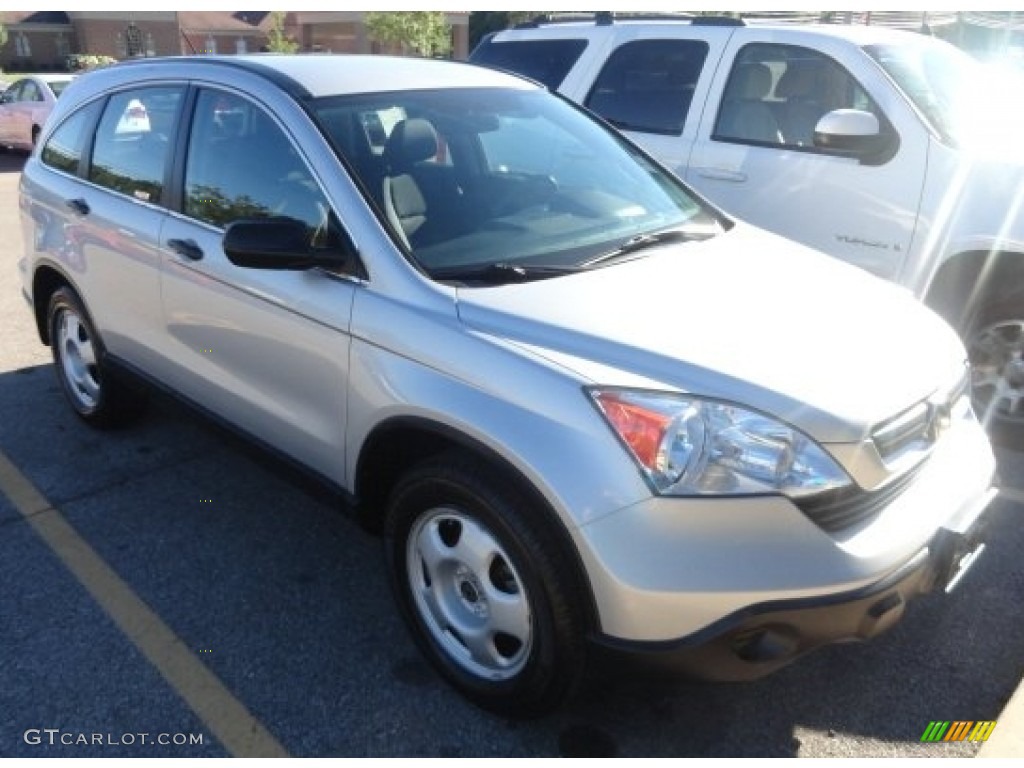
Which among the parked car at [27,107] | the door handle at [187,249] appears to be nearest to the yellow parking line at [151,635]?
the door handle at [187,249]

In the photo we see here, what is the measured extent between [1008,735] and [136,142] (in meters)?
3.95

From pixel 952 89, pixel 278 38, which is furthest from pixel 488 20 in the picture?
pixel 952 89

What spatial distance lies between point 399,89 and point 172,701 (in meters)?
2.22

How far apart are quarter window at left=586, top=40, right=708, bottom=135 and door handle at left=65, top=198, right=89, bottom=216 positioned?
3.03 metres

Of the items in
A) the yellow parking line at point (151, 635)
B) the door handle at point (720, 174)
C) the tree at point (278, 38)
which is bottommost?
the tree at point (278, 38)

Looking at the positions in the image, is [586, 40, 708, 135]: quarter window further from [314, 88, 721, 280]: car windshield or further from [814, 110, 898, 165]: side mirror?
[314, 88, 721, 280]: car windshield

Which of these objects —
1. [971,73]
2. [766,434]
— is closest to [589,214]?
[766,434]

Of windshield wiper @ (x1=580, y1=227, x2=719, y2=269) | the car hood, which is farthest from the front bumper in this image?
windshield wiper @ (x1=580, y1=227, x2=719, y2=269)

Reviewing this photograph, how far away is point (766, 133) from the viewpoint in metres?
4.86

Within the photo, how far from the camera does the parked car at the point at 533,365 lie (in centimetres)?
208

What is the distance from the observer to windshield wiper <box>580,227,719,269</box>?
2.79 m

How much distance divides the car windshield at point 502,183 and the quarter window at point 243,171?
20 cm

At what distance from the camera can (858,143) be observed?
172 inches

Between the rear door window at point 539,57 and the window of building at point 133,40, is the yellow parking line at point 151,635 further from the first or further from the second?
the window of building at point 133,40
